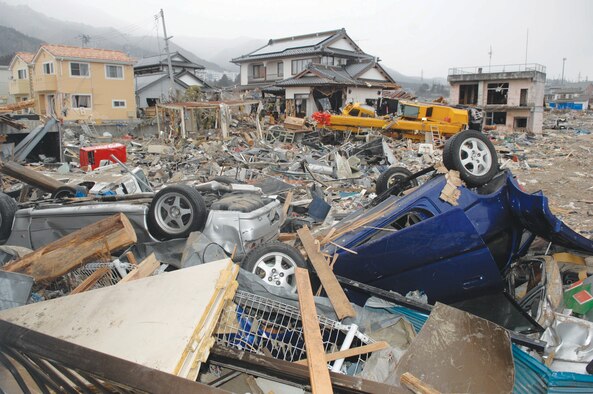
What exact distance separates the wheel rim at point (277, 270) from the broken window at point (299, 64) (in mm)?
30633

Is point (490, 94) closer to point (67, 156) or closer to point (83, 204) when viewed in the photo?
point (67, 156)

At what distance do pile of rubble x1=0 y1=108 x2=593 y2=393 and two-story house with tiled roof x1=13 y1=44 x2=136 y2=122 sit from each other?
27223mm

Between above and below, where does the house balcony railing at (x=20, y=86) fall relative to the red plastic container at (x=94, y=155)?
above

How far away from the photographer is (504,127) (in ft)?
107

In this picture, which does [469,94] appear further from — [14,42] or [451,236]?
[14,42]

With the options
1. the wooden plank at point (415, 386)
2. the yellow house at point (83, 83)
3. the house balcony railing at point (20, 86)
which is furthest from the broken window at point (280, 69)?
the wooden plank at point (415, 386)

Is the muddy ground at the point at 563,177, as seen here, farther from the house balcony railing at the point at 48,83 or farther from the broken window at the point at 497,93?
the house balcony railing at the point at 48,83

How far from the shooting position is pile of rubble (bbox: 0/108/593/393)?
2281 millimetres

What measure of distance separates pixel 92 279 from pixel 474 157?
394 centimetres

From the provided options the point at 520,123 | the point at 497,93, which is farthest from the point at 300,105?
the point at 520,123

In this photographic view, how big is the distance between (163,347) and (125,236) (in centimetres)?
197

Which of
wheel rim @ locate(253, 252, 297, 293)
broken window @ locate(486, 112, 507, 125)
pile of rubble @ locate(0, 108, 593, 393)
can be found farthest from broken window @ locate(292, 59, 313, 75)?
wheel rim @ locate(253, 252, 297, 293)

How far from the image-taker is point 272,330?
3.13 m

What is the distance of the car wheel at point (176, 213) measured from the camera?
4469mm
